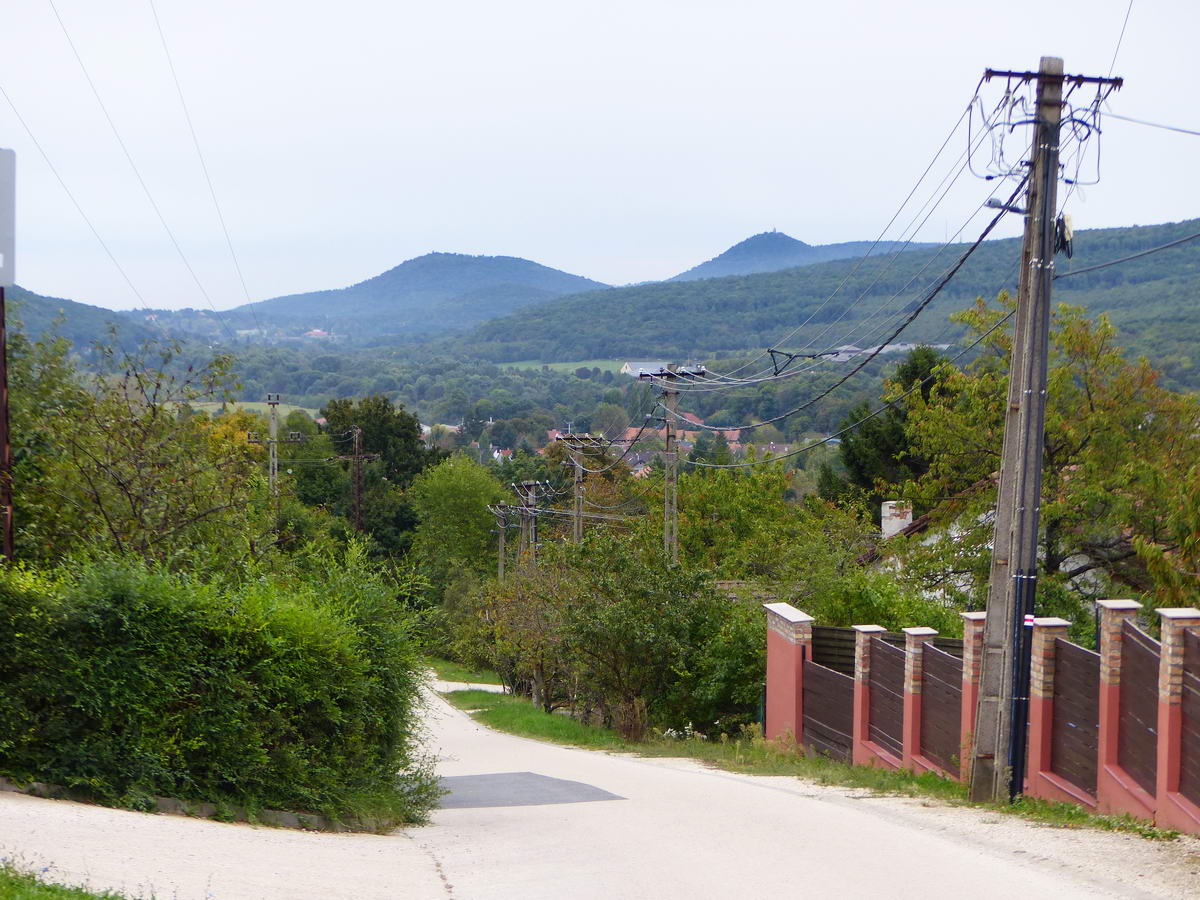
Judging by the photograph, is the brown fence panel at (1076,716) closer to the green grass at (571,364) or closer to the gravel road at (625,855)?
the gravel road at (625,855)

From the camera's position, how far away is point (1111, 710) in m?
11.9

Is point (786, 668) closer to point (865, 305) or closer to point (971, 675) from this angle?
point (971, 675)

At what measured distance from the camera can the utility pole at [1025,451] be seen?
12.9 meters

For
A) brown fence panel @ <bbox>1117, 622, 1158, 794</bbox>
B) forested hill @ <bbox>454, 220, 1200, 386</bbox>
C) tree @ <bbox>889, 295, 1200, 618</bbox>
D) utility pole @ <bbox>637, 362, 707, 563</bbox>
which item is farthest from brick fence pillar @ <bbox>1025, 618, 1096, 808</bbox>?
utility pole @ <bbox>637, 362, 707, 563</bbox>

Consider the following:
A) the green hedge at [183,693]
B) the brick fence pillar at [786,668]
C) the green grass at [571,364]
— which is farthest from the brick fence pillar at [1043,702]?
the green grass at [571,364]

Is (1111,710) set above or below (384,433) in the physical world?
below

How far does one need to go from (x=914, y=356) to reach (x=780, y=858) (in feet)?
123

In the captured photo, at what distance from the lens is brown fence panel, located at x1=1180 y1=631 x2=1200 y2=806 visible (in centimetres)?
1028

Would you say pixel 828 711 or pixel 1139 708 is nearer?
pixel 1139 708

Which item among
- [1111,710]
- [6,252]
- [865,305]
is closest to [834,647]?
[1111,710]

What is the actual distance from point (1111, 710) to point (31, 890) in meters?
9.81

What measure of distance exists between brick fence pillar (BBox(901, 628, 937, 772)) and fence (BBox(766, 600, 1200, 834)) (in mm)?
19

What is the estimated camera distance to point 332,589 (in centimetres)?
1289

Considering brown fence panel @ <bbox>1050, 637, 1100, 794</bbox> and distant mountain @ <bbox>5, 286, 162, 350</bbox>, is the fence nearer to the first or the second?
brown fence panel @ <bbox>1050, 637, 1100, 794</bbox>
